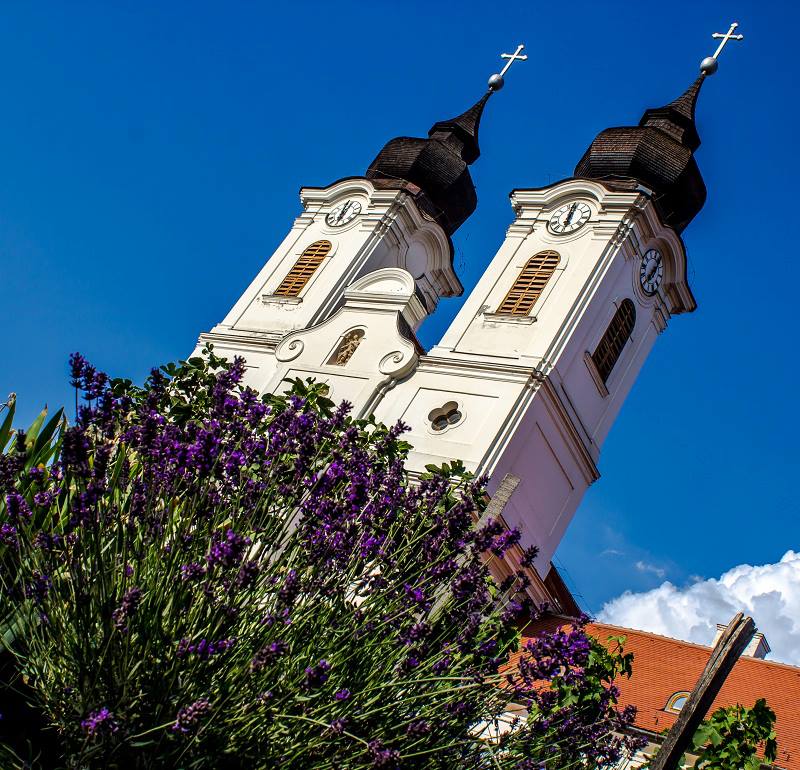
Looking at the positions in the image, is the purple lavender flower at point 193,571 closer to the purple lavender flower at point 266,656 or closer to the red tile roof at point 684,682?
the purple lavender flower at point 266,656

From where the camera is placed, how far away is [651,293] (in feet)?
94.8

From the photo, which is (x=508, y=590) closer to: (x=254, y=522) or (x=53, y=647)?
(x=254, y=522)

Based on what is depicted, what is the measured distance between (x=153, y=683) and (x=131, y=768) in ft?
1.66

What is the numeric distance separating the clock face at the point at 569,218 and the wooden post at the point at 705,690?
20.9 metres

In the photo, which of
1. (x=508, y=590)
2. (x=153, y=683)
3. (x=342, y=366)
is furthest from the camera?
(x=342, y=366)

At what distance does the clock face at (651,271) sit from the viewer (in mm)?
28547

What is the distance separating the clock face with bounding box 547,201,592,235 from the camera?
92.5 feet

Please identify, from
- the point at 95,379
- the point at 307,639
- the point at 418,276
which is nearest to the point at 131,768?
the point at 307,639

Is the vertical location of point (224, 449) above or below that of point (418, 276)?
below

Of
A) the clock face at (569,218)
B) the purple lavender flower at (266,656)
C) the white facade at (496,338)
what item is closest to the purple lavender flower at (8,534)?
the purple lavender flower at (266,656)

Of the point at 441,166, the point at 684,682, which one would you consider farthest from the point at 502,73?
the point at 684,682

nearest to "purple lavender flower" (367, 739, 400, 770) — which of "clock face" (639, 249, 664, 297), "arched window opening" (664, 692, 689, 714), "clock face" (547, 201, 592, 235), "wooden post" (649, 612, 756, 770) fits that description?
"wooden post" (649, 612, 756, 770)

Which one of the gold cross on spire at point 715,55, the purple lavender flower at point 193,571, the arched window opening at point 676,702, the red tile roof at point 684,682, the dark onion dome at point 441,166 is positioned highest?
the gold cross on spire at point 715,55

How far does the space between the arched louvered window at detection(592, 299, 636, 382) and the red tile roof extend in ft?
20.2
